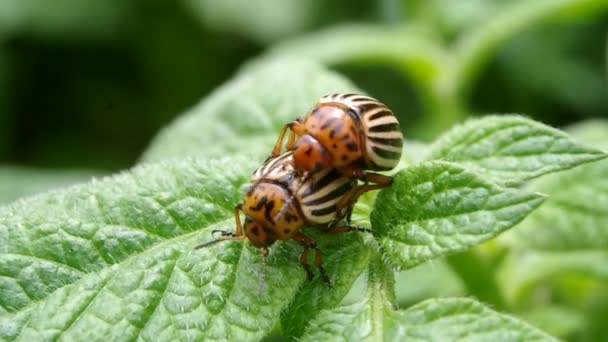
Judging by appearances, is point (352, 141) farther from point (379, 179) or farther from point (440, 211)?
point (440, 211)

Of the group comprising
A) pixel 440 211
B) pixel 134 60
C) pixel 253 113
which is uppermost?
pixel 134 60

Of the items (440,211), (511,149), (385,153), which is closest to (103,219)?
(385,153)

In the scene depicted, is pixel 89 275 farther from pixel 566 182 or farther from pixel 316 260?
pixel 566 182

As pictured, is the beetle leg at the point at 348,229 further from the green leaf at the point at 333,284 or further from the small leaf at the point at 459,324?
the small leaf at the point at 459,324

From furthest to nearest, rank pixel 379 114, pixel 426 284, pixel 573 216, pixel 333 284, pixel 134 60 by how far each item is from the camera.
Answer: pixel 134 60
pixel 426 284
pixel 573 216
pixel 379 114
pixel 333 284

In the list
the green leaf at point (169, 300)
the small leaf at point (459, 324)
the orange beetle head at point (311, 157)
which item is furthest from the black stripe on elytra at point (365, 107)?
the small leaf at point (459, 324)
